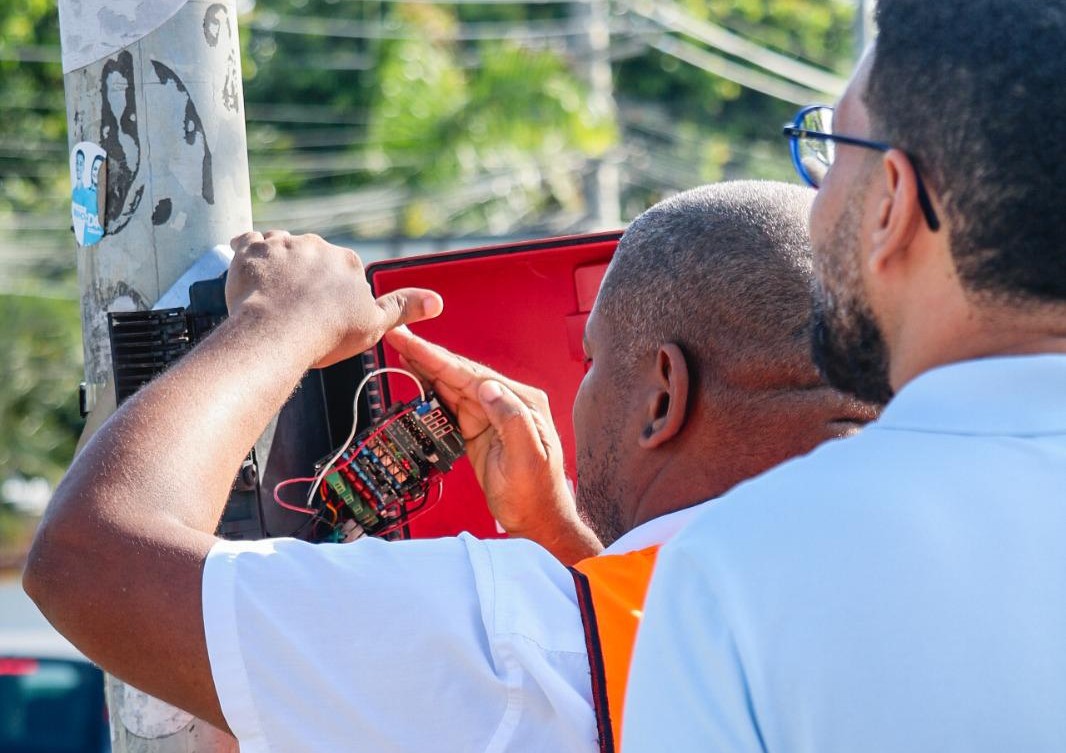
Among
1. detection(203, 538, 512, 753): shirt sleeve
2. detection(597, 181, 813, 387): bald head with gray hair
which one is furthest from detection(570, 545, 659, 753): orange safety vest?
detection(597, 181, 813, 387): bald head with gray hair

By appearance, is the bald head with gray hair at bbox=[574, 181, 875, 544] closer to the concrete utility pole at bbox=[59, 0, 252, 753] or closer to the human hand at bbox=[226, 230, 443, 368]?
the human hand at bbox=[226, 230, 443, 368]

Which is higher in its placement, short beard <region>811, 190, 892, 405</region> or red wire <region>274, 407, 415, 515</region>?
short beard <region>811, 190, 892, 405</region>

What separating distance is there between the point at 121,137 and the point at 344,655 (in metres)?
0.88

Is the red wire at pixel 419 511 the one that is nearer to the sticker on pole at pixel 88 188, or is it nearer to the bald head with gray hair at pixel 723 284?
the bald head with gray hair at pixel 723 284

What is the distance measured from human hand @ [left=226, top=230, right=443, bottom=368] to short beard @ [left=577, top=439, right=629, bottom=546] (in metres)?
0.36

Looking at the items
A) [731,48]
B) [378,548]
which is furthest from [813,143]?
[731,48]

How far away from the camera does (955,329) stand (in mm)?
1236

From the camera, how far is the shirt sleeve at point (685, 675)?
1.11 meters

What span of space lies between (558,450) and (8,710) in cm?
463

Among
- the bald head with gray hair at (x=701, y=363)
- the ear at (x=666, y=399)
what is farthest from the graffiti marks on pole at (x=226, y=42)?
the ear at (x=666, y=399)

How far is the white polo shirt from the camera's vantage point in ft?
5.24

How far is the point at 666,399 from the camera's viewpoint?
6.59ft

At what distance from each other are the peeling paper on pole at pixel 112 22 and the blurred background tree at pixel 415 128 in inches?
411

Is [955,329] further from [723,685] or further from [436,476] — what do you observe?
[436,476]
